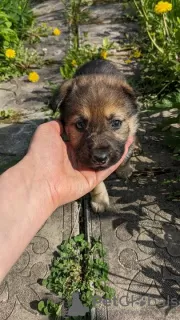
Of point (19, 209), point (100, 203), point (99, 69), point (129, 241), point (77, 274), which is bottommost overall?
point (77, 274)

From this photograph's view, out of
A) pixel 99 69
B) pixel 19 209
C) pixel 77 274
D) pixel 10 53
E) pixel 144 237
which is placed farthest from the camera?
pixel 10 53

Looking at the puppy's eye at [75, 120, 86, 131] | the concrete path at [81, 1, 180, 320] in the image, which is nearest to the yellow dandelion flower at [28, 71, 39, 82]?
the concrete path at [81, 1, 180, 320]

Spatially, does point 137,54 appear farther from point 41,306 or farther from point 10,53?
point 41,306

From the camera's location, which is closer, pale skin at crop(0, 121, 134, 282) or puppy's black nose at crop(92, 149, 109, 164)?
pale skin at crop(0, 121, 134, 282)

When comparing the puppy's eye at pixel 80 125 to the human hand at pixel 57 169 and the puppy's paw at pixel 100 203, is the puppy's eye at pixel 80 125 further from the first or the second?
the puppy's paw at pixel 100 203

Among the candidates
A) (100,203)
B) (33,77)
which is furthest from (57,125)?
(33,77)

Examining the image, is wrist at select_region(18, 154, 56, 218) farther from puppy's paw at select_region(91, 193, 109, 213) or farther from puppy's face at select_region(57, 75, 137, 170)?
puppy's paw at select_region(91, 193, 109, 213)

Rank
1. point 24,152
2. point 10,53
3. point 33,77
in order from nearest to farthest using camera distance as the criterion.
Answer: point 24,152 < point 33,77 < point 10,53

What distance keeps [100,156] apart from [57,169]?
0.41 meters

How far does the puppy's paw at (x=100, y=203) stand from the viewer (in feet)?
9.75

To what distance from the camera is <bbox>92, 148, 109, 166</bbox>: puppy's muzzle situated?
246 cm

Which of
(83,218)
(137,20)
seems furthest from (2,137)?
(137,20)

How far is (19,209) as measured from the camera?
7.41 feet

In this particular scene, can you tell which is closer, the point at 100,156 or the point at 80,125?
the point at 100,156
